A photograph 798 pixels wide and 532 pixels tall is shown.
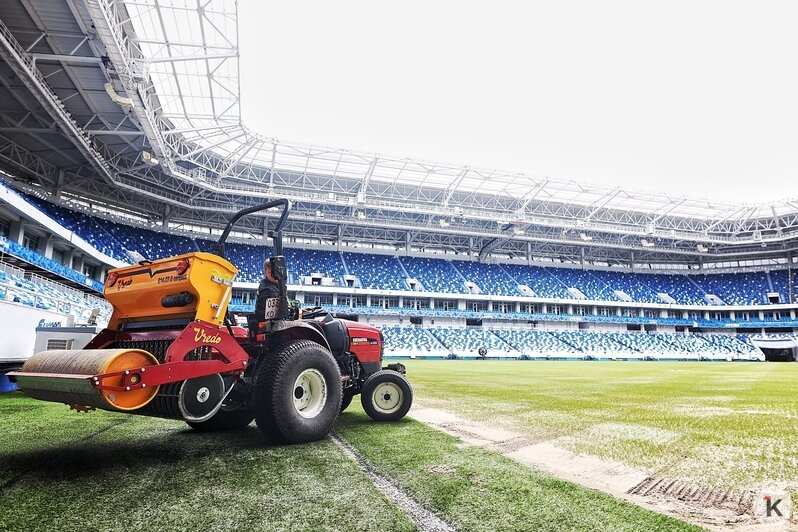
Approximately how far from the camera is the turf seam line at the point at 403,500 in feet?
8.47

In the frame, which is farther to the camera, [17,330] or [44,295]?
[44,295]

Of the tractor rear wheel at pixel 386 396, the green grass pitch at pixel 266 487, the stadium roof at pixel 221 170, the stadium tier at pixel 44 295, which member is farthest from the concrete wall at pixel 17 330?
the stadium roof at pixel 221 170

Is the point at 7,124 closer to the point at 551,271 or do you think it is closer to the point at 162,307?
the point at 162,307

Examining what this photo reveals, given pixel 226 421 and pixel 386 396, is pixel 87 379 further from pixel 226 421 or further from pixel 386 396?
pixel 386 396

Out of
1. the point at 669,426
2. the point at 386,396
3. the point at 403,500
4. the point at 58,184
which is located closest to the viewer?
the point at 403,500

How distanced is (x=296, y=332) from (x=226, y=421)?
5.05 ft

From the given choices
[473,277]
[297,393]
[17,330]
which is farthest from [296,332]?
[473,277]

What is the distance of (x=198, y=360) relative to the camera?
4.06 m

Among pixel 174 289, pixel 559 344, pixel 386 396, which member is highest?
pixel 174 289

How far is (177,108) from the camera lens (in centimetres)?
2673

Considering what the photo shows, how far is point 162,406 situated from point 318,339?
6.31 ft

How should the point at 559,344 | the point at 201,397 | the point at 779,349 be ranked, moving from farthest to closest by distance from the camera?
1. the point at 559,344
2. the point at 779,349
3. the point at 201,397

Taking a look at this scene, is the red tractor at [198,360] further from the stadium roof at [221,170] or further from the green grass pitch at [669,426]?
the stadium roof at [221,170]

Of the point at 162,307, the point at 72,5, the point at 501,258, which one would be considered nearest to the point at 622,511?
the point at 162,307
